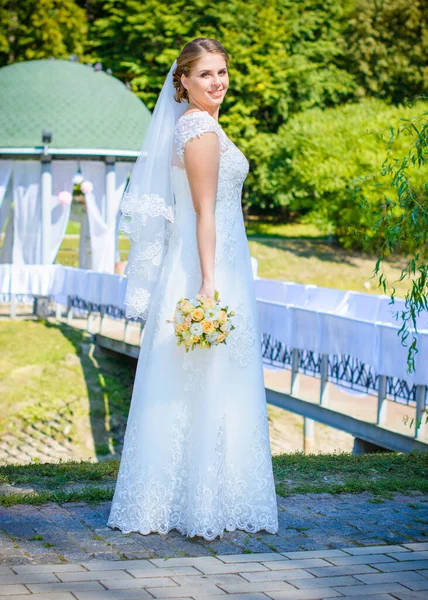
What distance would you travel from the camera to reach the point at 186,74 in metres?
4.82

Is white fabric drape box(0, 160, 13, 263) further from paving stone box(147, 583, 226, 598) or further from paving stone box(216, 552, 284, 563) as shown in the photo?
paving stone box(147, 583, 226, 598)

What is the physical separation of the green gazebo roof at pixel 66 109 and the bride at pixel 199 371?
50.8 feet

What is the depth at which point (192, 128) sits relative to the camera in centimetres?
468

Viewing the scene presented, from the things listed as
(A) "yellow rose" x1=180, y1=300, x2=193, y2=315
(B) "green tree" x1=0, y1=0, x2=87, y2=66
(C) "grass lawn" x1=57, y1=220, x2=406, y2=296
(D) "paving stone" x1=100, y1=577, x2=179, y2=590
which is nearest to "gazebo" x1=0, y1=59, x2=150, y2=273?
(C) "grass lawn" x1=57, y1=220, x2=406, y2=296

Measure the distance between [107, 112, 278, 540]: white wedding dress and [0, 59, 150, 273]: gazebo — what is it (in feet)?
50.1

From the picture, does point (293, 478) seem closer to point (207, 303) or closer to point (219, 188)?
point (207, 303)

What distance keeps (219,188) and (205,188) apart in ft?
0.48

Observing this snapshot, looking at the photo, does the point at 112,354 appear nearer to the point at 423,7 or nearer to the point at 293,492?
the point at 293,492

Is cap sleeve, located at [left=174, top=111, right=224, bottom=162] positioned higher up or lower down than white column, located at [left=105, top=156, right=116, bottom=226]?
lower down

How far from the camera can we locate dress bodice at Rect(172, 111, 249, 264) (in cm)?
473

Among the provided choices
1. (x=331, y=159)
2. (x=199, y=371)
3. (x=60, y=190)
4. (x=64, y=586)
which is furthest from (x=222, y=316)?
(x=331, y=159)

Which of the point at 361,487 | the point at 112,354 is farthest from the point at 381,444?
the point at 112,354

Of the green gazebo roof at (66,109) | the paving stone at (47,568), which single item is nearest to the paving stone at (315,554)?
the paving stone at (47,568)

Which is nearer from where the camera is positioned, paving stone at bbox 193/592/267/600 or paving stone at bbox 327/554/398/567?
paving stone at bbox 193/592/267/600
